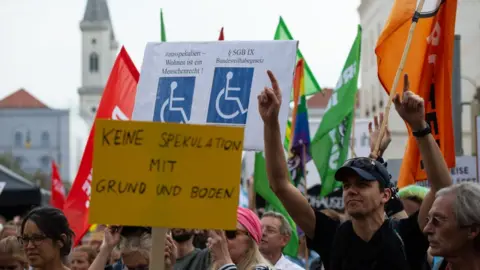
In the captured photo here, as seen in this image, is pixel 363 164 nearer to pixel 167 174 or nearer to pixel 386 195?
pixel 386 195

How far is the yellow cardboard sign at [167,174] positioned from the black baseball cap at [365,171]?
0.56m

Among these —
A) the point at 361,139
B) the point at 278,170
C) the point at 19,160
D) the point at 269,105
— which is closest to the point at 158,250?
the point at 278,170

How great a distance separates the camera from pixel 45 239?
5.65m

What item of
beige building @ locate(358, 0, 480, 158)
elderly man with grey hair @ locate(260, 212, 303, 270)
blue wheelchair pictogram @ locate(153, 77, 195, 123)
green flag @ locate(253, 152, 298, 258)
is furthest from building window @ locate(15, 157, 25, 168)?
blue wheelchair pictogram @ locate(153, 77, 195, 123)

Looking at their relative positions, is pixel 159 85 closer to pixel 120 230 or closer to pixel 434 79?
pixel 120 230

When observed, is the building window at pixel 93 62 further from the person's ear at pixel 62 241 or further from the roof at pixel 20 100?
the person's ear at pixel 62 241

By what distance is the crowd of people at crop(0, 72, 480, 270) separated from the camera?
4.32m

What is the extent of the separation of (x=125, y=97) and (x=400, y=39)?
134 inches

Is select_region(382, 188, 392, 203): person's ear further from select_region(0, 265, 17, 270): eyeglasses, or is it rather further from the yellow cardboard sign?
select_region(0, 265, 17, 270): eyeglasses

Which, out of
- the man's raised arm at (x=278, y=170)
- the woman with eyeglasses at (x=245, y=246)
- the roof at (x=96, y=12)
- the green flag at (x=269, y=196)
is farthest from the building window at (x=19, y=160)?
the man's raised arm at (x=278, y=170)

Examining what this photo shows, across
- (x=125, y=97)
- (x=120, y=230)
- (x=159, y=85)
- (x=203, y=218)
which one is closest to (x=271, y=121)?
(x=203, y=218)

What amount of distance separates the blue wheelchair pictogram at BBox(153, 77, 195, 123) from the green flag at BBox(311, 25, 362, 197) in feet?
19.6

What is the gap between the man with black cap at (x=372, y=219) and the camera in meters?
4.81

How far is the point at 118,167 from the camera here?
4523 millimetres
